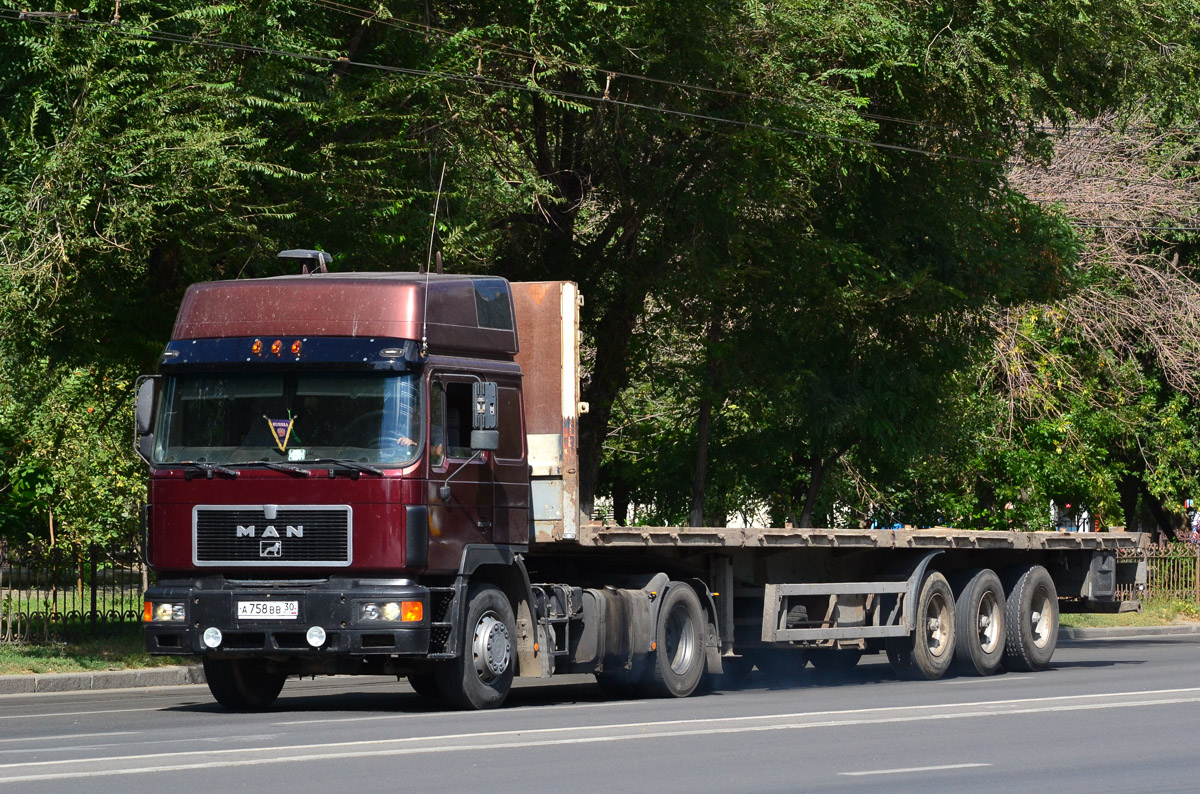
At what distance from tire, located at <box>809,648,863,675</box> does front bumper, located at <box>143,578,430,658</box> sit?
7.05m

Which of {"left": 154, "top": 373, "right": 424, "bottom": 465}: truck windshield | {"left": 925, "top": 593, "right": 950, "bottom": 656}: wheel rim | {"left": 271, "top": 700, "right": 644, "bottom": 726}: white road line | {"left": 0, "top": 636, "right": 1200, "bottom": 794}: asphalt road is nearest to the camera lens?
{"left": 0, "top": 636, "right": 1200, "bottom": 794}: asphalt road

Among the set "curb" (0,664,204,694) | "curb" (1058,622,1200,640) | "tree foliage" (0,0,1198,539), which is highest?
"tree foliage" (0,0,1198,539)

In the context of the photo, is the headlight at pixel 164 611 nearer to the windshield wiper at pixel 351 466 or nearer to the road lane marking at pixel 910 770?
the windshield wiper at pixel 351 466

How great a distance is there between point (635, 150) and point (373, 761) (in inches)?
562

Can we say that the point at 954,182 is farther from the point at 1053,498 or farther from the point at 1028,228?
the point at 1053,498

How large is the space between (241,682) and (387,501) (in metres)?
2.56

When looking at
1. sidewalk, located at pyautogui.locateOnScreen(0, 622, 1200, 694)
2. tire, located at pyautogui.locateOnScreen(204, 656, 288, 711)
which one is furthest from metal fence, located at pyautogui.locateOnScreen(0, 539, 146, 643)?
tire, located at pyautogui.locateOnScreen(204, 656, 288, 711)

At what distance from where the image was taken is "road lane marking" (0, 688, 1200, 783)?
973 cm

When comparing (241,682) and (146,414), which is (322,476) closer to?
(146,414)

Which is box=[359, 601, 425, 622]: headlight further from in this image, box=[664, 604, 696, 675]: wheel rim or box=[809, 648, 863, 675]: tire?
box=[809, 648, 863, 675]: tire

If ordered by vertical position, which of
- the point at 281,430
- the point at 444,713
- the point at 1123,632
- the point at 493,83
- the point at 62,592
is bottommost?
the point at 1123,632

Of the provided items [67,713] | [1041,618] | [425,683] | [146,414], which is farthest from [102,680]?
[1041,618]

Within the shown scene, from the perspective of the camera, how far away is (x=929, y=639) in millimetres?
18891

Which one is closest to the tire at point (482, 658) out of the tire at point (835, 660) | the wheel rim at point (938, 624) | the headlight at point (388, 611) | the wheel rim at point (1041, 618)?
the headlight at point (388, 611)
